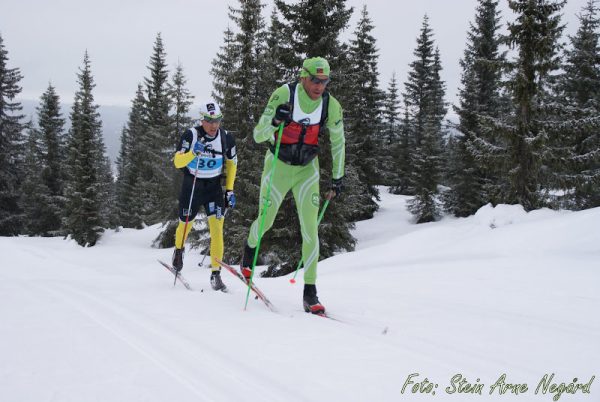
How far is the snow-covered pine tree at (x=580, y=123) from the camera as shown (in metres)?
17.2

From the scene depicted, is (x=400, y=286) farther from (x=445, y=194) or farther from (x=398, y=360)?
(x=445, y=194)

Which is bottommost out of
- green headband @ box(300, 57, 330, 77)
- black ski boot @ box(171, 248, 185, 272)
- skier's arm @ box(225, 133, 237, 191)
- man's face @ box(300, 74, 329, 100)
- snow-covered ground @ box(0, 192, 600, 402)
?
snow-covered ground @ box(0, 192, 600, 402)

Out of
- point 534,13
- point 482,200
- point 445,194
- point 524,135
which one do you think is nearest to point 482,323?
point 524,135

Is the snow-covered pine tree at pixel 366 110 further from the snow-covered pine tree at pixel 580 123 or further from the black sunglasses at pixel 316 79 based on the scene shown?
the black sunglasses at pixel 316 79

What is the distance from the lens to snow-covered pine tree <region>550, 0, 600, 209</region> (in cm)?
1716

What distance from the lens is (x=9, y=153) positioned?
36594 mm

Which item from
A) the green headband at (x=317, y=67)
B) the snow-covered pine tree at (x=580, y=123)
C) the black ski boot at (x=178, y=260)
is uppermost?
the snow-covered pine tree at (x=580, y=123)

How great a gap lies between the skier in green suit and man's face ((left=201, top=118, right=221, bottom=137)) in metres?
1.48

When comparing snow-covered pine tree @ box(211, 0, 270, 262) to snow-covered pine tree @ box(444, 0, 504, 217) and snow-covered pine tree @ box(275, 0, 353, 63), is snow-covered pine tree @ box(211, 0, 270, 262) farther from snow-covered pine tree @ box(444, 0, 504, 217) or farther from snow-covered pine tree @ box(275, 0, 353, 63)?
snow-covered pine tree @ box(444, 0, 504, 217)

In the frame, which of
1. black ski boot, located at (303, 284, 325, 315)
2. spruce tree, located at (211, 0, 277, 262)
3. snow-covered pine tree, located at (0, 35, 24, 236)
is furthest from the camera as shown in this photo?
snow-covered pine tree, located at (0, 35, 24, 236)

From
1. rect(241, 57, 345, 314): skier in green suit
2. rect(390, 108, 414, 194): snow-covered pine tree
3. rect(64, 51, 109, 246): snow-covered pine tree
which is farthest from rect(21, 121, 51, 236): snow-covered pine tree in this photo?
rect(241, 57, 345, 314): skier in green suit

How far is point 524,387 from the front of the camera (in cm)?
290

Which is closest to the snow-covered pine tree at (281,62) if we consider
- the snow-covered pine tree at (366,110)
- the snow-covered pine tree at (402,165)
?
the snow-covered pine tree at (366,110)

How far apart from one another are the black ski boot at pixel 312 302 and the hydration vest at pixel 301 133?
1582 millimetres
